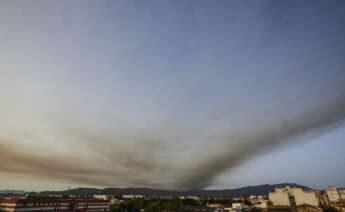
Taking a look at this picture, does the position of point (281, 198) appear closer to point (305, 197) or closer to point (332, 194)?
point (305, 197)

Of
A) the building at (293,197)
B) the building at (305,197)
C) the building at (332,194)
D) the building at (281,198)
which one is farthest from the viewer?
the building at (332,194)

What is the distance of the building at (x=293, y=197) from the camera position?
154250mm

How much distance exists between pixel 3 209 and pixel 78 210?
33.5 metres

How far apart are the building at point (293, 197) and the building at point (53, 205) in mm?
131229

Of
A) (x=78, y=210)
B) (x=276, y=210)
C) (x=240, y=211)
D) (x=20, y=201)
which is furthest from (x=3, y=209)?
(x=276, y=210)

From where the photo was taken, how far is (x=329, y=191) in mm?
197250

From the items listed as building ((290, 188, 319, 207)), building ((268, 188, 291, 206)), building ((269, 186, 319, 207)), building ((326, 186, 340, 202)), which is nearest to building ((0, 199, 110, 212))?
building ((268, 188, 291, 206))

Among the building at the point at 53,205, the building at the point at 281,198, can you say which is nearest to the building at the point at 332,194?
the building at the point at 281,198

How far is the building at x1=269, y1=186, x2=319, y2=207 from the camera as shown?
154250mm

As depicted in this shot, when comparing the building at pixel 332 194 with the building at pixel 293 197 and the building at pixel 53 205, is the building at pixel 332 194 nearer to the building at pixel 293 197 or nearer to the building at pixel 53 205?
the building at pixel 293 197

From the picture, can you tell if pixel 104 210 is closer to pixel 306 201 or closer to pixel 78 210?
pixel 78 210

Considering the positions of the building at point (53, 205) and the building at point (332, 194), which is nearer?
the building at point (53, 205)

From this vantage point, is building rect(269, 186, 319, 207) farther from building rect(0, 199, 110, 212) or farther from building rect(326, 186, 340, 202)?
building rect(0, 199, 110, 212)

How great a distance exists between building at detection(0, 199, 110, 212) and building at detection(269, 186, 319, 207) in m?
131
